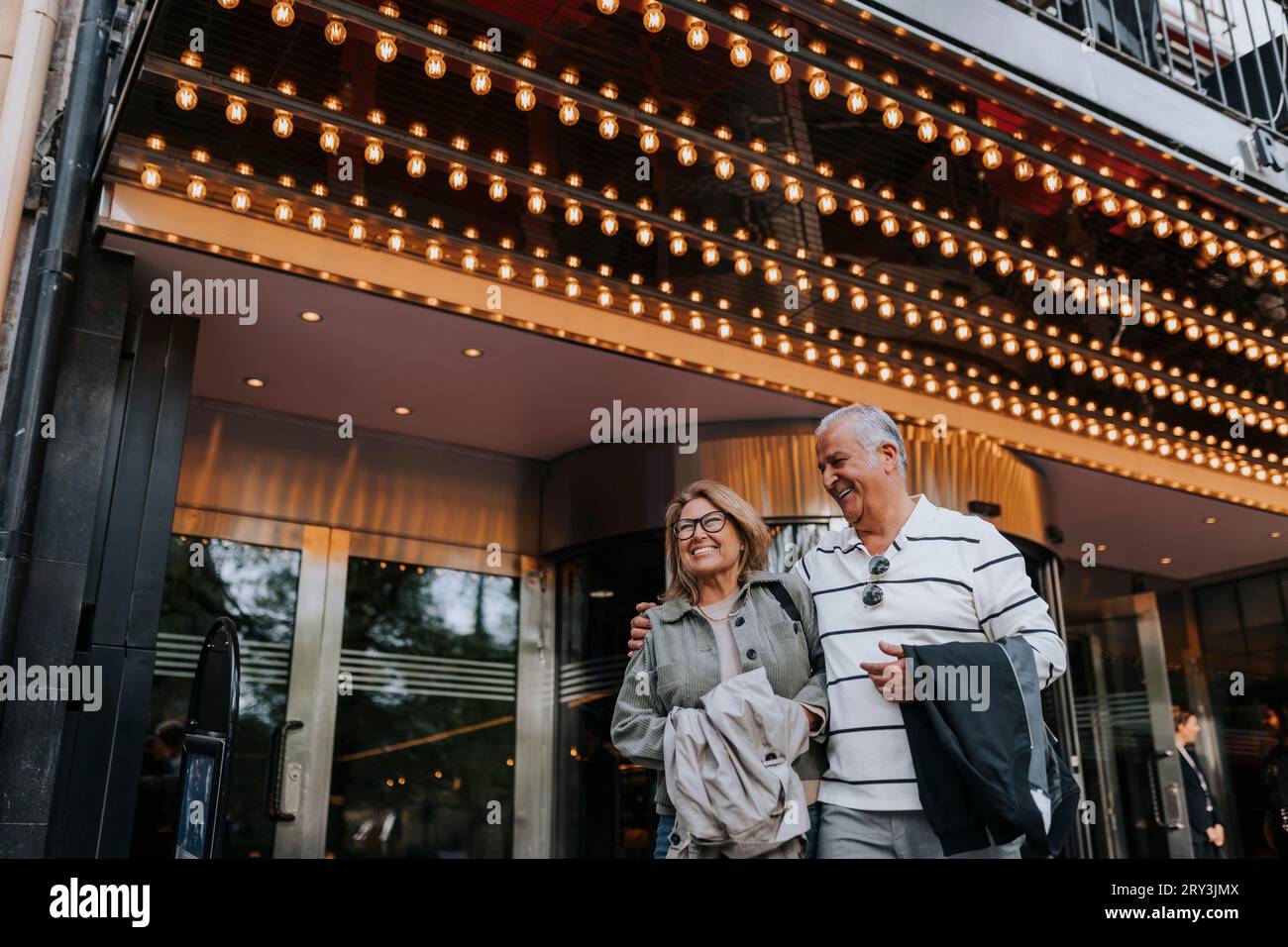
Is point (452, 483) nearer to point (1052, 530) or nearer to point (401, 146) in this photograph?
point (401, 146)

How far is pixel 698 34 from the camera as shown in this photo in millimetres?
4363

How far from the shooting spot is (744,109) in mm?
5098

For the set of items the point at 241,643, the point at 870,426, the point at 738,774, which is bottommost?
the point at 738,774

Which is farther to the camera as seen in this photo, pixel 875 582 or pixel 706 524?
pixel 706 524

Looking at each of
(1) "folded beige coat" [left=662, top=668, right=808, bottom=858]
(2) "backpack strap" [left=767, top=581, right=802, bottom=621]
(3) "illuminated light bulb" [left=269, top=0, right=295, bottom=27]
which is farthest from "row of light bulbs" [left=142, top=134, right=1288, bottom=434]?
(1) "folded beige coat" [left=662, top=668, right=808, bottom=858]

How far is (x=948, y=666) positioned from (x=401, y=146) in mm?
4087

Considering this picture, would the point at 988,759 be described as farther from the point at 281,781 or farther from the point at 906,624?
the point at 281,781

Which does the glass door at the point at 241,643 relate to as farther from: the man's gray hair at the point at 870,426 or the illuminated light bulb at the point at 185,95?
the man's gray hair at the point at 870,426

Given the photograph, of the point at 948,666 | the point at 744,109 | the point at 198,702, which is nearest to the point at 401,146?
the point at 744,109

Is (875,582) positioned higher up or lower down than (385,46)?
lower down

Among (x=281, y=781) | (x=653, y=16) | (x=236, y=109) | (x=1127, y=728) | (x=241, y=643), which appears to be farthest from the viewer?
(x=1127, y=728)

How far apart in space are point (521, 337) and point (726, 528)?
14.1 ft

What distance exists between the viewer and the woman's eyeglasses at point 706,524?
270 centimetres

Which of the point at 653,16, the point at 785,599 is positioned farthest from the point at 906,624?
the point at 653,16
